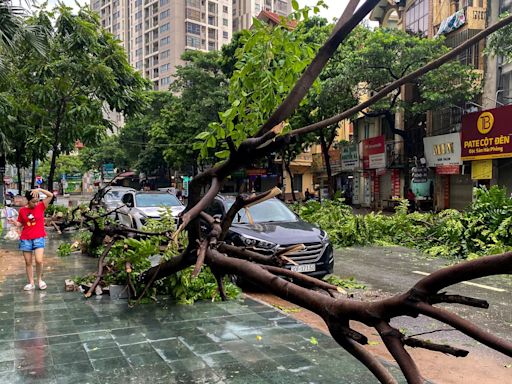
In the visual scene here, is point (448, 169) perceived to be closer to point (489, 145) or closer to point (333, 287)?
point (489, 145)

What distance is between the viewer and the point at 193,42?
8544 centimetres

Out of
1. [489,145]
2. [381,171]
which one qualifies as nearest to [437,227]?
[489,145]

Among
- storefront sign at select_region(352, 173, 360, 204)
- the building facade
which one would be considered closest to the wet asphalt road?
the building facade

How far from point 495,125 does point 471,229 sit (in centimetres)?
1046

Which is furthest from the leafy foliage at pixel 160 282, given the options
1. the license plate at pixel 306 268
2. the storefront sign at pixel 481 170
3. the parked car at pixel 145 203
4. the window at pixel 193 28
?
the window at pixel 193 28

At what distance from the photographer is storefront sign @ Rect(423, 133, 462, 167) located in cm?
2285

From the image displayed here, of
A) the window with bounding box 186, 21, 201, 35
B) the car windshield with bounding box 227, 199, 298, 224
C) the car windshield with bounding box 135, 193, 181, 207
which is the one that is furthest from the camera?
the window with bounding box 186, 21, 201, 35

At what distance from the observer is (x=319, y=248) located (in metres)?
8.18

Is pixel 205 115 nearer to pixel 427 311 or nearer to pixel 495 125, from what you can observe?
pixel 495 125

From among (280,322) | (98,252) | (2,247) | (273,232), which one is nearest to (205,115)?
(2,247)

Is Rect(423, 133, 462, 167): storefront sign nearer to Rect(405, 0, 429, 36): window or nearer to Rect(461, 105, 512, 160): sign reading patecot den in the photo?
Rect(461, 105, 512, 160): sign reading patecot den

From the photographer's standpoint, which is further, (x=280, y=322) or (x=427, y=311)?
(x=280, y=322)

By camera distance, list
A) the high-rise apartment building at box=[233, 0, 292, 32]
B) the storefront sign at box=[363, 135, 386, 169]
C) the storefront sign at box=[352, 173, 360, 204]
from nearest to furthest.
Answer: the storefront sign at box=[363, 135, 386, 169], the storefront sign at box=[352, 173, 360, 204], the high-rise apartment building at box=[233, 0, 292, 32]

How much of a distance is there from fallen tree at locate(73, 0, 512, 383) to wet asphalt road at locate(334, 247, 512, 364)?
302 centimetres
